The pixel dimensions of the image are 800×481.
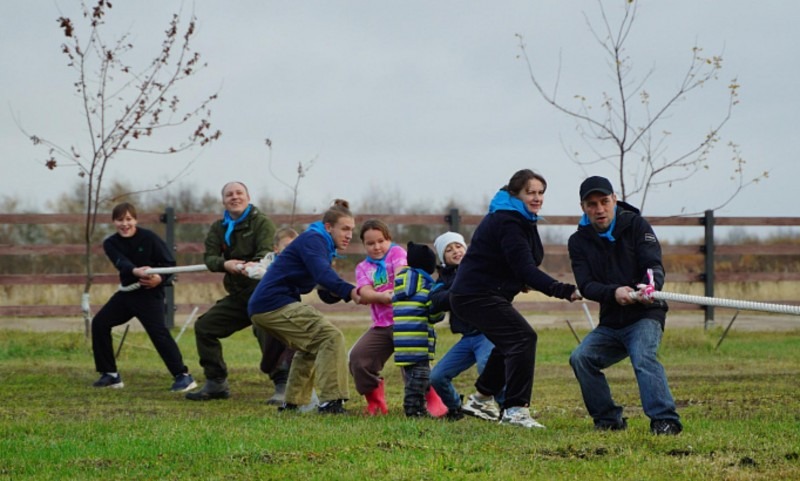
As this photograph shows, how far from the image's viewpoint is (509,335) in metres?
8.09

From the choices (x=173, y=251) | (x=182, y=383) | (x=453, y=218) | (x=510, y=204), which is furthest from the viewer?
(x=453, y=218)

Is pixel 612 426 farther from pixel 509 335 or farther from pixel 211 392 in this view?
pixel 211 392

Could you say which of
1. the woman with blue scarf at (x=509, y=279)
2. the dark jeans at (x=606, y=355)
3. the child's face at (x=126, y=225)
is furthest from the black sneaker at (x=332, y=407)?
the child's face at (x=126, y=225)

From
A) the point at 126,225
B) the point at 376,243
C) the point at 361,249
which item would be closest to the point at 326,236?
the point at 376,243

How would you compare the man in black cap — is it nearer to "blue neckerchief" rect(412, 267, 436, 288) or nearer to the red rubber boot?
"blue neckerchief" rect(412, 267, 436, 288)

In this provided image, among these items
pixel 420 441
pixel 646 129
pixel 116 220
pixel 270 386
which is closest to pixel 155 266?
pixel 116 220

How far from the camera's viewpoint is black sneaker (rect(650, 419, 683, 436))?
7.22 m

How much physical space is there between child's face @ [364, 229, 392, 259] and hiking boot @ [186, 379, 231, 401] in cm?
237

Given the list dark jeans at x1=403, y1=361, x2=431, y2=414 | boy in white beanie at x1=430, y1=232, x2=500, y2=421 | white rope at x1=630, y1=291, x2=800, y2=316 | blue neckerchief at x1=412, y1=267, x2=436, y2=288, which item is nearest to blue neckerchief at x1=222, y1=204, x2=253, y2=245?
boy in white beanie at x1=430, y1=232, x2=500, y2=421

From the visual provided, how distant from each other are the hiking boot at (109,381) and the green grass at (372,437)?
177 millimetres

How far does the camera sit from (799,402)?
31.4ft

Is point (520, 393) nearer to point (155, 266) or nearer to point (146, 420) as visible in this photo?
point (146, 420)

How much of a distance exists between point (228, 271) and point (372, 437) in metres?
3.96

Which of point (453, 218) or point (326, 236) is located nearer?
point (326, 236)
